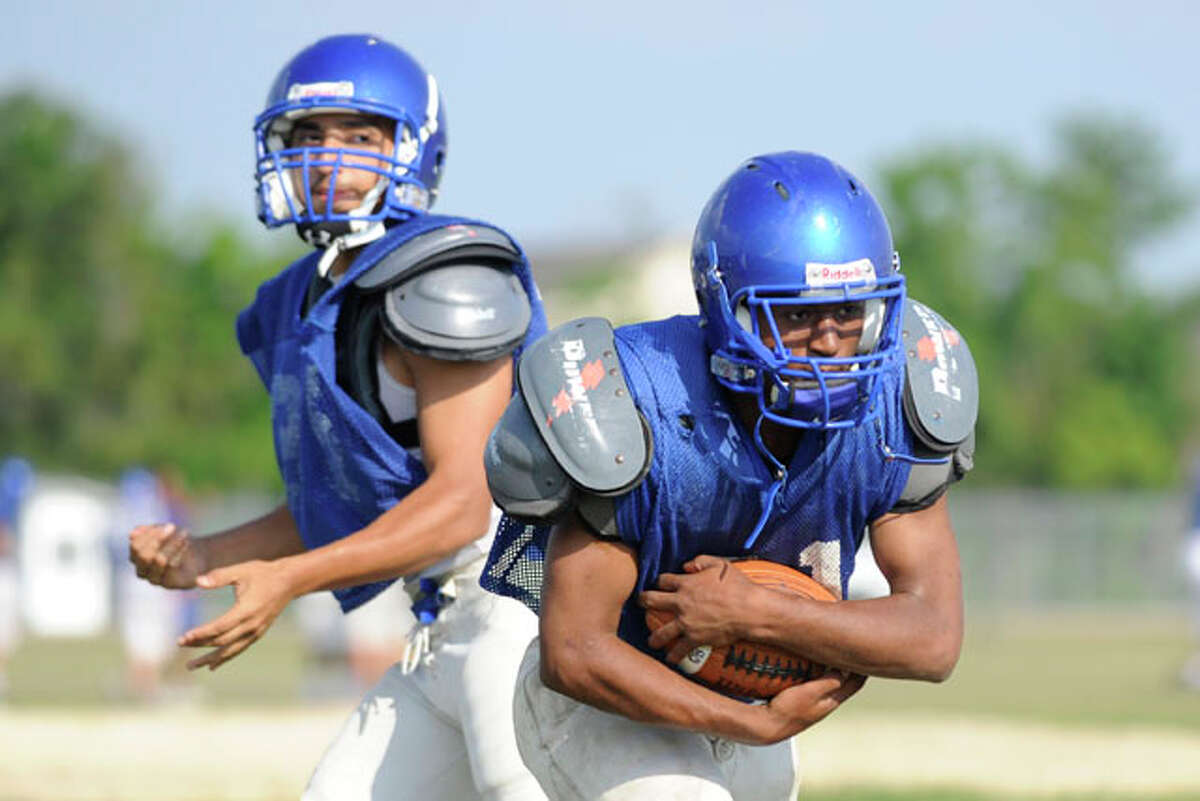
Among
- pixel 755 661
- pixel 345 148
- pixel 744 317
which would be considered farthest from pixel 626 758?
pixel 345 148

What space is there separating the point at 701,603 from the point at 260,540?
1.87m

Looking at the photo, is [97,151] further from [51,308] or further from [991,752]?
[991,752]

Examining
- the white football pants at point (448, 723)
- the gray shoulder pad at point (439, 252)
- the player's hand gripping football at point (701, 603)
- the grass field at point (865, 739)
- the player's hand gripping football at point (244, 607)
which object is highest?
the gray shoulder pad at point (439, 252)

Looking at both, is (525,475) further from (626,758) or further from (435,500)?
(435,500)

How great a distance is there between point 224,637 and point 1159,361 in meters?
50.3

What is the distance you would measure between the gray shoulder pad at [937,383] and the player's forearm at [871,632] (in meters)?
0.33

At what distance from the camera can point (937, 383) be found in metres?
4.00

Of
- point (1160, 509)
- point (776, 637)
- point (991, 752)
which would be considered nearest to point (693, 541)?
point (776, 637)

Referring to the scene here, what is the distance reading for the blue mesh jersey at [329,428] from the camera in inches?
189

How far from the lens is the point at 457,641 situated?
478 cm

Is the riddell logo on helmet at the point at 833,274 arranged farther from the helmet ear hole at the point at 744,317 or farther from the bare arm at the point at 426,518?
the bare arm at the point at 426,518

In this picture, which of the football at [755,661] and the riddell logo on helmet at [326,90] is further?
the riddell logo on helmet at [326,90]

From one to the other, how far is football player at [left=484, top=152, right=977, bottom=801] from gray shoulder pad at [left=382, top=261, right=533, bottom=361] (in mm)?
662

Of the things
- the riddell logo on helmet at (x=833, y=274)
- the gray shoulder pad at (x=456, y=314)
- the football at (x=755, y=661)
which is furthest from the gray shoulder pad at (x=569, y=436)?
the gray shoulder pad at (x=456, y=314)
